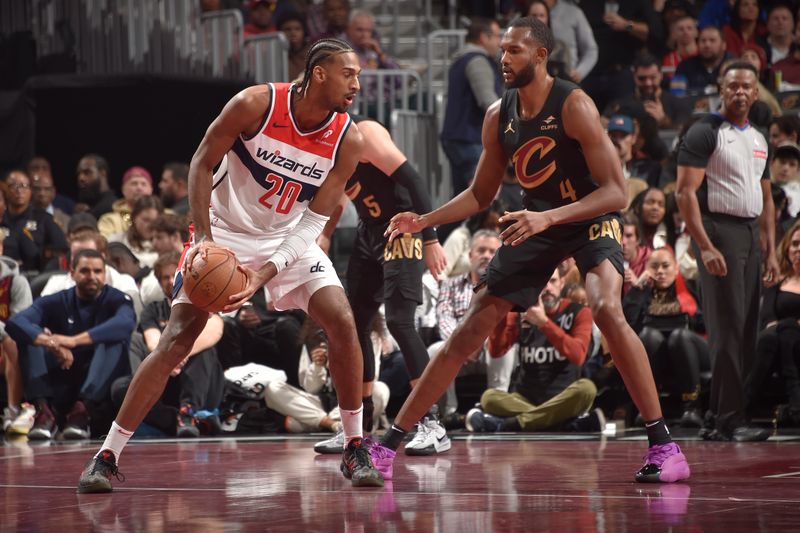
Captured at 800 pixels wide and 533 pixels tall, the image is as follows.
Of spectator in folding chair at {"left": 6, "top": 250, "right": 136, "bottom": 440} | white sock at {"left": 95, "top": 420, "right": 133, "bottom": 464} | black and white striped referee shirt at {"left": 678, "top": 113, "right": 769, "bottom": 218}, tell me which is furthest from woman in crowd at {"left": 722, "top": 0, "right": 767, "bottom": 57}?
white sock at {"left": 95, "top": 420, "right": 133, "bottom": 464}

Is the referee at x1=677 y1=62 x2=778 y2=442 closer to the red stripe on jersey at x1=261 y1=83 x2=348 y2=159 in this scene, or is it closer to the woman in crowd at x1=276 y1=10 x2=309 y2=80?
the red stripe on jersey at x1=261 y1=83 x2=348 y2=159

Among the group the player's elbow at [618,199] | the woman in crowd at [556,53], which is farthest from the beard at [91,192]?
the player's elbow at [618,199]

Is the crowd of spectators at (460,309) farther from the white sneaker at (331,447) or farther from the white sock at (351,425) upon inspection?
the white sock at (351,425)

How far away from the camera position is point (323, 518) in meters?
4.18

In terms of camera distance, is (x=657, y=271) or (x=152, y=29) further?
(x=152, y=29)

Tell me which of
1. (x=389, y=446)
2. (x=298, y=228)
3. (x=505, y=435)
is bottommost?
(x=505, y=435)

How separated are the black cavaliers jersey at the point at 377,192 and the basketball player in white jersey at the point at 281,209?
1493mm

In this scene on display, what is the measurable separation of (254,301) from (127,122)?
3.30 m

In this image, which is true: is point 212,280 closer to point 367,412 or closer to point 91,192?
point 367,412

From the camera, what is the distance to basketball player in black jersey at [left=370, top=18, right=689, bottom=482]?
5.11 m

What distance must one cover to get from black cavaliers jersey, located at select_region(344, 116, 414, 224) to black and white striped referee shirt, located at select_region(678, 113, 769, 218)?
161 centimetres

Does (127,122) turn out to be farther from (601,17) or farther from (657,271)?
(657,271)

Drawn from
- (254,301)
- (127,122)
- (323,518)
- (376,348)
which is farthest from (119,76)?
(323,518)

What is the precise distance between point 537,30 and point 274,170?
1248 millimetres
